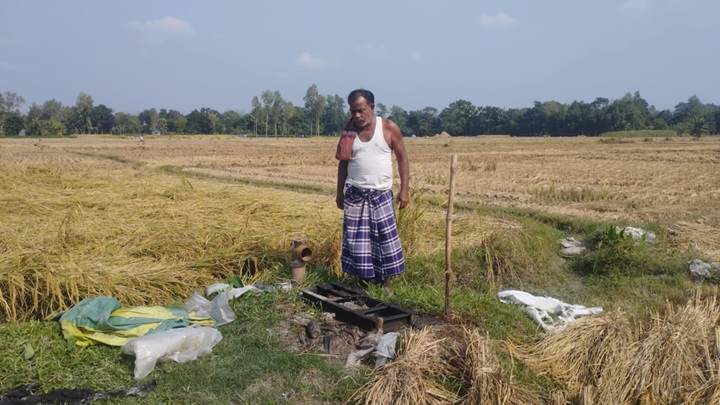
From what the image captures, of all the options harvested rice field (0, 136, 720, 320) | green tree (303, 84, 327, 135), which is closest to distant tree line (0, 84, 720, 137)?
green tree (303, 84, 327, 135)

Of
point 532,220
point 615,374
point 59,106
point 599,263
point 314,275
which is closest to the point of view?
point 615,374

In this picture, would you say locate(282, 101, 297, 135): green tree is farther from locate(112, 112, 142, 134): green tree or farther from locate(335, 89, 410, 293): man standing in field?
locate(335, 89, 410, 293): man standing in field

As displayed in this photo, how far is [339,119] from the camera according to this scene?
86688 mm

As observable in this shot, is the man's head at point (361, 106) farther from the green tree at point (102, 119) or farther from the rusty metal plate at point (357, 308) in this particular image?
the green tree at point (102, 119)

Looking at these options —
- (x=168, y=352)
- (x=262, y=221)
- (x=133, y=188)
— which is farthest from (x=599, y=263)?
(x=133, y=188)

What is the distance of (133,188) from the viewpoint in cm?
748

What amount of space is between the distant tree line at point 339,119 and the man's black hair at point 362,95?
53.0m

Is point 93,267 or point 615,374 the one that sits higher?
point 93,267

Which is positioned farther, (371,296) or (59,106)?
(59,106)

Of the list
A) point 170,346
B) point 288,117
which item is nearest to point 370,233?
point 170,346

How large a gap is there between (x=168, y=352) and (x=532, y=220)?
17.6ft

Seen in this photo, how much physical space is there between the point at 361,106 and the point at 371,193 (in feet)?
2.03

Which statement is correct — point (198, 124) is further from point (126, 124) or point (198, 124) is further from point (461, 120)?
point (461, 120)

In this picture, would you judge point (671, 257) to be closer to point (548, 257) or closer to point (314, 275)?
point (548, 257)
